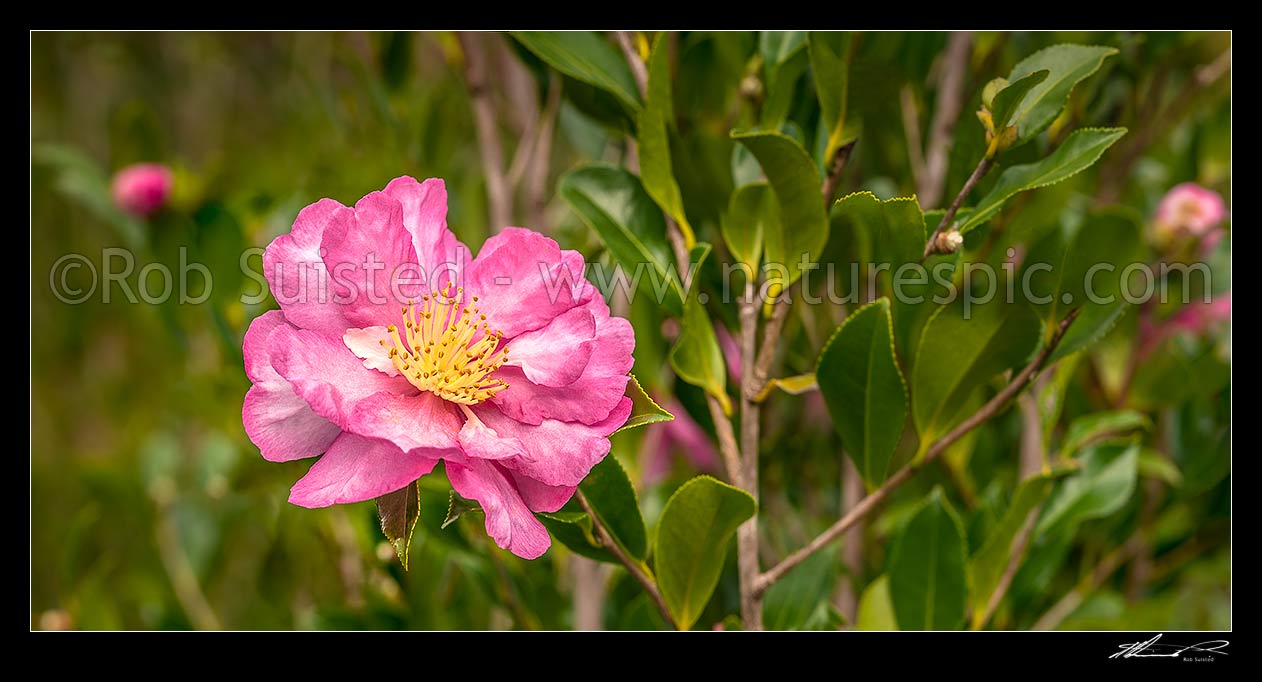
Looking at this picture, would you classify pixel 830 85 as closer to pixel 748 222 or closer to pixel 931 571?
pixel 748 222

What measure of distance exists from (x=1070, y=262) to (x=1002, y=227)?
0.17 m

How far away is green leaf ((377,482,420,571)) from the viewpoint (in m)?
0.44

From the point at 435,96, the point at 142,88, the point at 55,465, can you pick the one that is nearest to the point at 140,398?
the point at 55,465

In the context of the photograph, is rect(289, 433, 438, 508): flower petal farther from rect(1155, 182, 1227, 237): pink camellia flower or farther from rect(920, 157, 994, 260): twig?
rect(1155, 182, 1227, 237): pink camellia flower

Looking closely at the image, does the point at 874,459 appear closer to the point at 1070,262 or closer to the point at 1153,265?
the point at 1070,262

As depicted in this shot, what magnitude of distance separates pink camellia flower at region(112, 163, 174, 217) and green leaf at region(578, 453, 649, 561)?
2.32ft

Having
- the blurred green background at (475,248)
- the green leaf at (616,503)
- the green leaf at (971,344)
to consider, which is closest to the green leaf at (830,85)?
the blurred green background at (475,248)

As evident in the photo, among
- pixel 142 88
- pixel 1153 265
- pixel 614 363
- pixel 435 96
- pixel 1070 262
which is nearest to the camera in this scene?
pixel 614 363

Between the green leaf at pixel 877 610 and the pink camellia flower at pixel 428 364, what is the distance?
0.36 meters

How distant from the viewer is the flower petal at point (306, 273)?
46 cm

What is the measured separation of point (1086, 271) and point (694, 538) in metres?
0.28

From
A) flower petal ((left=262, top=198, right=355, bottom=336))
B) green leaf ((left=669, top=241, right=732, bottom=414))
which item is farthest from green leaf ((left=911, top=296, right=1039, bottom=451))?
flower petal ((left=262, top=198, right=355, bottom=336))
